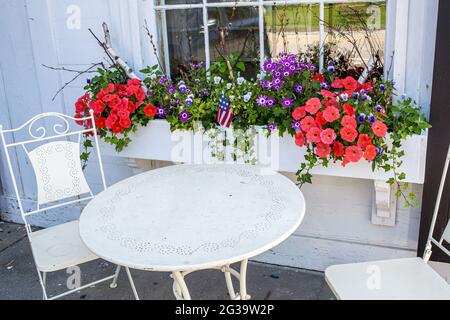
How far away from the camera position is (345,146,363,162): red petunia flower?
2355 mm

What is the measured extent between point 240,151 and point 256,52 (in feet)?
2.25

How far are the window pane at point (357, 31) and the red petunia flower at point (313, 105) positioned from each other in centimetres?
54

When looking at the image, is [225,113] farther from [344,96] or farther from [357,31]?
[357,31]

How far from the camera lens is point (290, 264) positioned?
3252 mm

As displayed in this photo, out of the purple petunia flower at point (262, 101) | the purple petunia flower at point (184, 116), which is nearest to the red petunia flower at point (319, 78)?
the purple petunia flower at point (262, 101)

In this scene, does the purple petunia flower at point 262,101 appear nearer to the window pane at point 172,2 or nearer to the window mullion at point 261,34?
the window mullion at point 261,34

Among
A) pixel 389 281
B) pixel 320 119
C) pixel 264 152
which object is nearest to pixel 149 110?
pixel 264 152

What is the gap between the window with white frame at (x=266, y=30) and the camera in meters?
2.72

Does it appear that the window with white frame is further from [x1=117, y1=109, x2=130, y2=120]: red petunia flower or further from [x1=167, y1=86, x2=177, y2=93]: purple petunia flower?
[x1=117, y1=109, x2=130, y2=120]: red petunia flower

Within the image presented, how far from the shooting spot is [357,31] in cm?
274

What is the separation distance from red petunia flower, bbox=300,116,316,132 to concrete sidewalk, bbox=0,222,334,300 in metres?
1.16

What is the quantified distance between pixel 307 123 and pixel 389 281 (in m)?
0.88
